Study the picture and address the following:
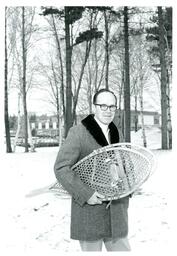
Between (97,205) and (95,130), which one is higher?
(95,130)

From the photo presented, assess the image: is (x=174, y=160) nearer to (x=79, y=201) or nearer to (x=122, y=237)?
(x=122, y=237)

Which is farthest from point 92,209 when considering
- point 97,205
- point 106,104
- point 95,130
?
point 106,104

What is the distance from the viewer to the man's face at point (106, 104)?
1.41 m

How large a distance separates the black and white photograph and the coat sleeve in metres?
0.59

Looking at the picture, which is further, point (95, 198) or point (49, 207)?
point (49, 207)

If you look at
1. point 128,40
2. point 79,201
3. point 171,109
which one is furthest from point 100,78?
point 79,201

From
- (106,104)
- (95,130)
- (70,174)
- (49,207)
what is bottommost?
(49,207)

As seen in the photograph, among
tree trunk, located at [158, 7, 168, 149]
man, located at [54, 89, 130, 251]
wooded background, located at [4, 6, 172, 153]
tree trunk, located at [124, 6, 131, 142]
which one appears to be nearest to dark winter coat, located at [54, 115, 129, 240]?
man, located at [54, 89, 130, 251]

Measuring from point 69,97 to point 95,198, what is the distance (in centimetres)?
86

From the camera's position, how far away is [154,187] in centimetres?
208

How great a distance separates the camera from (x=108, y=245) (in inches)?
57.8

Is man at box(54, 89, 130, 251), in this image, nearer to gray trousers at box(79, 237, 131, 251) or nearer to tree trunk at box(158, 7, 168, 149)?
gray trousers at box(79, 237, 131, 251)

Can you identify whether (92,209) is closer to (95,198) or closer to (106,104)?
(95,198)

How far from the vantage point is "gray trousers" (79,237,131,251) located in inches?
56.9
